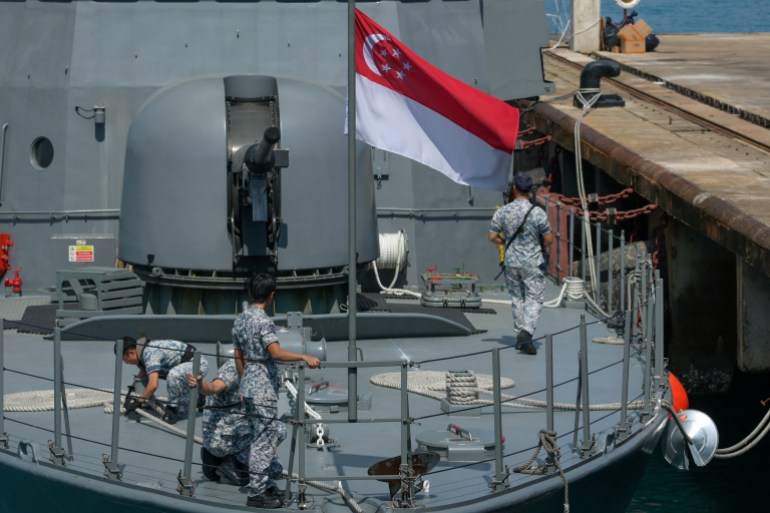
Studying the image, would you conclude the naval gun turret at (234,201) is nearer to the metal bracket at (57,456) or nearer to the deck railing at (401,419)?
the deck railing at (401,419)

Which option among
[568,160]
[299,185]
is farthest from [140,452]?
[568,160]

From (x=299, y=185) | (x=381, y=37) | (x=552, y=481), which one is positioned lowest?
(x=552, y=481)

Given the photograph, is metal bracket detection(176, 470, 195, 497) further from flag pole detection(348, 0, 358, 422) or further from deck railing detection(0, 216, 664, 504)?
flag pole detection(348, 0, 358, 422)

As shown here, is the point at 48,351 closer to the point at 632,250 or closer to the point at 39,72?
the point at 39,72

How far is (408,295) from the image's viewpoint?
1146 cm

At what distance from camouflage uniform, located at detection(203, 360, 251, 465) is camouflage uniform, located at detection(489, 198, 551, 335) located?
9.88 feet

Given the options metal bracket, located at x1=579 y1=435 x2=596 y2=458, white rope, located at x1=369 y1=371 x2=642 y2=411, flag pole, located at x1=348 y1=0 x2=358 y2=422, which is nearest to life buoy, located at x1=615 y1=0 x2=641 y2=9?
white rope, located at x1=369 y1=371 x2=642 y2=411

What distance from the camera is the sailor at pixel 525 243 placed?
9594 mm

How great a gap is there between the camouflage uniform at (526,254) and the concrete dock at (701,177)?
7.11 ft

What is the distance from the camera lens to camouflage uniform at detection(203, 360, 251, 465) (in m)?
7.08

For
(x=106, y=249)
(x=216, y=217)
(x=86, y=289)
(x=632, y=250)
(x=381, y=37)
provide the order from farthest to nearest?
(x=632, y=250)
(x=106, y=249)
(x=86, y=289)
(x=216, y=217)
(x=381, y=37)

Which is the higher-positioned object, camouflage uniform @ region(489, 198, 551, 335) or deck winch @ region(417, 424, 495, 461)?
camouflage uniform @ region(489, 198, 551, 335)

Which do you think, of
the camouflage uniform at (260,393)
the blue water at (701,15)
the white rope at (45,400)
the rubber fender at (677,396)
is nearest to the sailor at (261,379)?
the camouflage uniform at (260,393)

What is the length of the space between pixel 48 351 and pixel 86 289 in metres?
0.77
